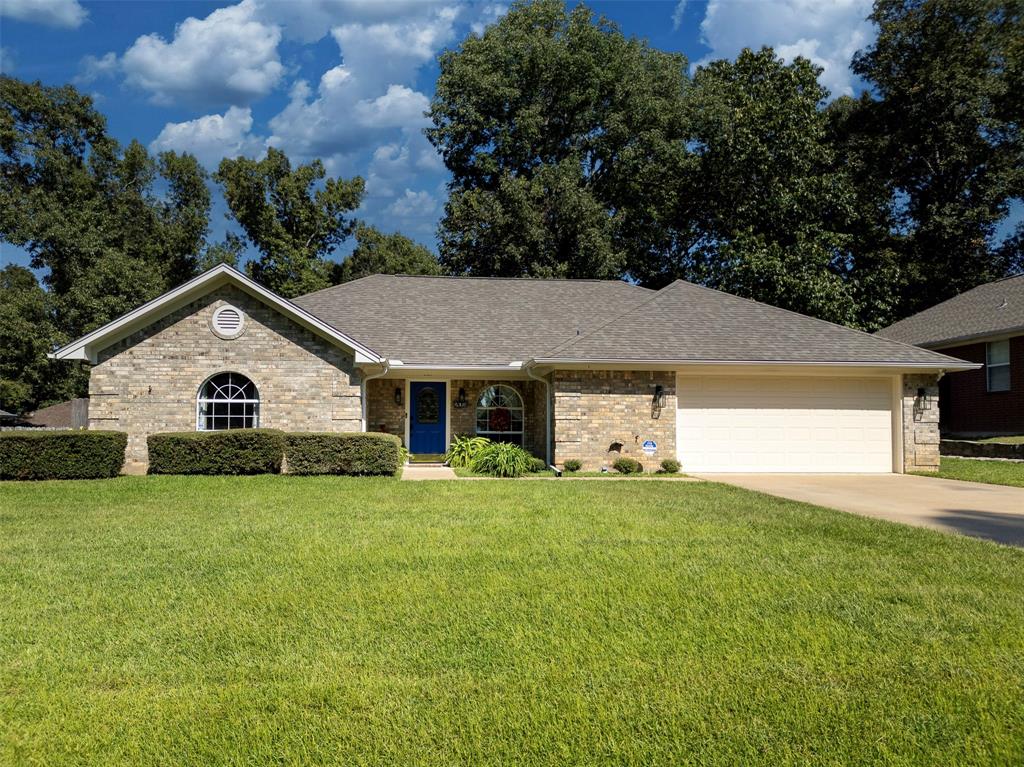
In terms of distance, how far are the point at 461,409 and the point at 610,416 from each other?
451 cm

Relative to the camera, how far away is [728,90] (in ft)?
104

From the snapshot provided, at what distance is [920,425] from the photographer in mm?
16109

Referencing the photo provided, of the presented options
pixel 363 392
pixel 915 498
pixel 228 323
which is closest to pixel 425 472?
pixel 363 392

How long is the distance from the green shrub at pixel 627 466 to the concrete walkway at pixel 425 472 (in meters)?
3.59

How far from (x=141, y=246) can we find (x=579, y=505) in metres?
35.1

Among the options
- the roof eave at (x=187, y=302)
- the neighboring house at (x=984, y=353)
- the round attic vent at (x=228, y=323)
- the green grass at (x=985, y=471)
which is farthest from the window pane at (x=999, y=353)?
the round attic vent at (x=228, y=323)

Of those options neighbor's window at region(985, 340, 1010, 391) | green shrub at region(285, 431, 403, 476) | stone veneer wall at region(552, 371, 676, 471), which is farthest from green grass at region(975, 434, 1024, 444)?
green shrub at region(285, 431, 403, 476)

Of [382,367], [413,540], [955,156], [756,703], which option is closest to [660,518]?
[413,540]

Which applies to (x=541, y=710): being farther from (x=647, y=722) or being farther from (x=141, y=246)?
(x=141, y=246)

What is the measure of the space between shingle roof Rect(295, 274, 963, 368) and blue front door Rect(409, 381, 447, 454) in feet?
3.74

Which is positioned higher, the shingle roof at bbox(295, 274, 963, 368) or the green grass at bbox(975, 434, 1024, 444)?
the shingle roof at bbox(295, 274, 963, 368)

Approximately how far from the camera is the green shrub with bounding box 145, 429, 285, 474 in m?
13.7

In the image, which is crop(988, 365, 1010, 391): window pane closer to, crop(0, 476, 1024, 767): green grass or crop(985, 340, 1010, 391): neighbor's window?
crop(985, 340, 1010, 391): neighbor's window

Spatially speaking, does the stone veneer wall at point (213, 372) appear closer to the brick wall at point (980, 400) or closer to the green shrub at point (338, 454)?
the green shrub at point (338, 454)
